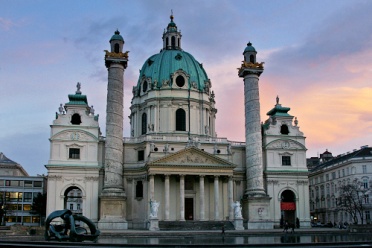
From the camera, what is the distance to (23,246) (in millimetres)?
19578

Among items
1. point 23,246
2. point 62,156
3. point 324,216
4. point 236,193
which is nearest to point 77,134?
point 62,156

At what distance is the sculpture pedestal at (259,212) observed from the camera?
58312 millimetres

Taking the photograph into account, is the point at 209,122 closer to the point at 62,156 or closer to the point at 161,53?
the point at 161,53

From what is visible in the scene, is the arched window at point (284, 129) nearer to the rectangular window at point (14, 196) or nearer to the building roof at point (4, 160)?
the rectangular window at point (14, 196)

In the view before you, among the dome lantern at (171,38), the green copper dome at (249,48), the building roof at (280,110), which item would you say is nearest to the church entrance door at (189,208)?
the building roof at (280,110)

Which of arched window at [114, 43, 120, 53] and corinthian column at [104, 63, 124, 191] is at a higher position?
arched window at [114, 43, 120, 53]

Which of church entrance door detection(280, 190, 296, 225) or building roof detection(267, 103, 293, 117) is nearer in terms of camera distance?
church entrance door detection(280, 190, 296, 225)

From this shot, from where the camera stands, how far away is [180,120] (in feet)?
227

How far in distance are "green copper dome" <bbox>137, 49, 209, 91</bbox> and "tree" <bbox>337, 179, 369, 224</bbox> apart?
2701 cm

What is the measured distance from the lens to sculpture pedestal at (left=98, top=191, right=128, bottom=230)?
55.2 meters

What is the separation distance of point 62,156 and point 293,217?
106 feet

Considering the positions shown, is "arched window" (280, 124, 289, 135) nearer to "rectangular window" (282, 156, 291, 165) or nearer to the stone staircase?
"rectangular window" (282, 156, 291, 165)

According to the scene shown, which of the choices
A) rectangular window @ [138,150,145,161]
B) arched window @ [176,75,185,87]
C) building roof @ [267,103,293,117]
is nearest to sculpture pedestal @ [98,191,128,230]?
rectangular window @ [138,150,145,161]

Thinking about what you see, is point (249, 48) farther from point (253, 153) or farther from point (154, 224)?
point (154, 224)
